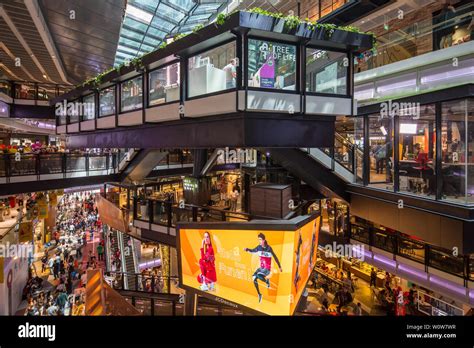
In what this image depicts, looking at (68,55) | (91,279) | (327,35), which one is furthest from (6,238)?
(327,35)

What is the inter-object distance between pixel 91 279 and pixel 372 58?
13.0 m

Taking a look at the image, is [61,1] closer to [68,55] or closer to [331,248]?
[68,55]

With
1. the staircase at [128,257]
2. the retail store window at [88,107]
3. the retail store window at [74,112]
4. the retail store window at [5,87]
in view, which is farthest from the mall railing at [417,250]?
the retail store window at [5,87]

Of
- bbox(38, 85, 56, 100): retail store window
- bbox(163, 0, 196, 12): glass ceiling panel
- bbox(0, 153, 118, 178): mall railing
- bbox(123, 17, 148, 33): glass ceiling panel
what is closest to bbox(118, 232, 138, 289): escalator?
bbox(0, 153, 118, 178): mall railing

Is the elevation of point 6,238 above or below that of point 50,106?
below

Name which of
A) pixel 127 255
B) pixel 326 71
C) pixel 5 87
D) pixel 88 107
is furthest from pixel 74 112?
pixel 326 71

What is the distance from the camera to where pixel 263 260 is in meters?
5.23

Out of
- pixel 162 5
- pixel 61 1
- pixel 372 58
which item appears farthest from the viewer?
pixel 372 58

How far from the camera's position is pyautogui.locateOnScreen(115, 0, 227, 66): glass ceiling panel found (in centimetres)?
1038

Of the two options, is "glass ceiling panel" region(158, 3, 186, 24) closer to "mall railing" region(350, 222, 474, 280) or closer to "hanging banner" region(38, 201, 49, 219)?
"mall railing" region(350, 222, 474, 280)

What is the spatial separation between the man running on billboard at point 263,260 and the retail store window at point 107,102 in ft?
24.2

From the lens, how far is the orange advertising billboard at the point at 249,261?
5.06 meters

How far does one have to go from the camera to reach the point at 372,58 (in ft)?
36.6

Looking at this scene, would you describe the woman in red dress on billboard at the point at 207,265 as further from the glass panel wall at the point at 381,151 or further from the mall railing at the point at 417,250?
the mall railing at the point at 417,250
